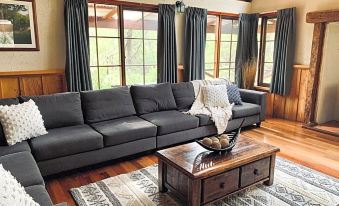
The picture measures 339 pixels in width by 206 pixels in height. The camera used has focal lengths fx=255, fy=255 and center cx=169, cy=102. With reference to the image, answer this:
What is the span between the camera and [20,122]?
251cm

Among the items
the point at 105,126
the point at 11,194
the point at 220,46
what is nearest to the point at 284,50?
the point at 220,46

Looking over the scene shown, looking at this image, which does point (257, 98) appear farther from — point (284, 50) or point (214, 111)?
point (284, 50)

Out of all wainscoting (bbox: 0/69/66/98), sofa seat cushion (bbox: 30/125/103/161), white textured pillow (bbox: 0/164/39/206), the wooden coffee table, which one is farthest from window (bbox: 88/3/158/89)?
white textured pillow (bbox: 0/164/39/206)

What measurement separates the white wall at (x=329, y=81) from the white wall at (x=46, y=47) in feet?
13.5

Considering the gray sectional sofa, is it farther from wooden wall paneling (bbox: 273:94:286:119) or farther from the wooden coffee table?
wooden wall paneling (bbox: 273:94:286:119)

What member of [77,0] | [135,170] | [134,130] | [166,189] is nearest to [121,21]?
[77,0]

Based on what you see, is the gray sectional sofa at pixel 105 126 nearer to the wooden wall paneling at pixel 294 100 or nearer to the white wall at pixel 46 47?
the white wall at pixel 46 47

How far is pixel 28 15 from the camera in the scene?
10.9 ft

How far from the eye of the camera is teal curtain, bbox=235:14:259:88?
511 centimetres

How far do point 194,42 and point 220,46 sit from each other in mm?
893

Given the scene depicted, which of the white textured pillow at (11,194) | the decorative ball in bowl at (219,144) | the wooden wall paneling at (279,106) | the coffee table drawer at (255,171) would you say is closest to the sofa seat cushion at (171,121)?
the decorative ball in bowl at (219,144)

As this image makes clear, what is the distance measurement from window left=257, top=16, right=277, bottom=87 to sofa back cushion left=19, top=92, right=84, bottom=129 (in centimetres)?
383

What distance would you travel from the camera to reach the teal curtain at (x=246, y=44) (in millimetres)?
5113

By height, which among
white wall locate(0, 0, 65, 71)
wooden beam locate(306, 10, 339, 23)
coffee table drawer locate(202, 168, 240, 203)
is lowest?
coffee table drawer locate(202, 168, 240, 203)
